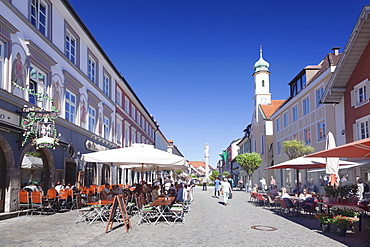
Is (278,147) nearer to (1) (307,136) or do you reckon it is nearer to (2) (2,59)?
(1) (307,136)

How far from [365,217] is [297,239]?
544 cm

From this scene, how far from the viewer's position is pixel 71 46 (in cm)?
1947

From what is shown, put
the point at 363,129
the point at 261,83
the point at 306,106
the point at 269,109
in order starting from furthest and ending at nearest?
the point at 261,83
the point at 269,109
the point at 306,106
the point at 363,129

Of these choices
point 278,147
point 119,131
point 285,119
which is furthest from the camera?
→ point 278,147

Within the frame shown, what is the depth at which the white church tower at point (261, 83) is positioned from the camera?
52594 millimetres

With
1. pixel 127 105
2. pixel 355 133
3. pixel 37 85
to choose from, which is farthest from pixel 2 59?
pixel 127 105

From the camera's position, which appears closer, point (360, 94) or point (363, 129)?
point (363, 129)

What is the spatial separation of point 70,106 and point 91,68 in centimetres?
489

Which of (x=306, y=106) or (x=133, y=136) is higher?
(x=306, y=106)

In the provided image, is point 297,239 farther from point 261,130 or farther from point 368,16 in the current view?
point 261,130

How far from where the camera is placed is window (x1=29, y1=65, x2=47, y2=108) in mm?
14602

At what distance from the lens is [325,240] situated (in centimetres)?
885

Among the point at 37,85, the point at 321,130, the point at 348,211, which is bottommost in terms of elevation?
the point at 348,211

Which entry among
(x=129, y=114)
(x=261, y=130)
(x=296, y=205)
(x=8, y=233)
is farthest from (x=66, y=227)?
(x=261, y=130)
